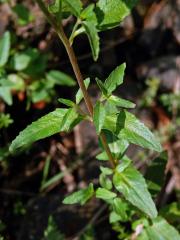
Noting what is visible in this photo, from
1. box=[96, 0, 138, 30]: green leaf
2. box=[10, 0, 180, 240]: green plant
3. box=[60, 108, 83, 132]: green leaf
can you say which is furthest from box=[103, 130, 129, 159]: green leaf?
box=[96, 0, 138, 30]: green leaf

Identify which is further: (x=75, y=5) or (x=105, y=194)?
(x=105, y=194)

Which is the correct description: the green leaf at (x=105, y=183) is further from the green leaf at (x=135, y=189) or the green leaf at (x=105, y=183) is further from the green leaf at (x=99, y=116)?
the green leaf at (x=99, y=116)

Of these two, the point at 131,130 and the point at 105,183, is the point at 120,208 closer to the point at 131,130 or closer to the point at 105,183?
the point at 105,183

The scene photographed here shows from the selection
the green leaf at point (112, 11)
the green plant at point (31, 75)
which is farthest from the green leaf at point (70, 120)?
the green plant at point (31, 75)

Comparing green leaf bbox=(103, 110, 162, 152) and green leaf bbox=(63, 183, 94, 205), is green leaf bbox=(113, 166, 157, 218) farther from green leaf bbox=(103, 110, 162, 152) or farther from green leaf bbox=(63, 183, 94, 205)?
green leaf bbox=(103, 110, 162, 152)

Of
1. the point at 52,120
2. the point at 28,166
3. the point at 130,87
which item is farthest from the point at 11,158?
the point at 52,120

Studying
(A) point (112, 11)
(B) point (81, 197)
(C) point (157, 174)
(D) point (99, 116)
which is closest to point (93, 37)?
(A) point (112, 11)

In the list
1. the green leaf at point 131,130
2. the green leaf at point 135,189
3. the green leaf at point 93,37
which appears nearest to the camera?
the green leaf at point 93,37
